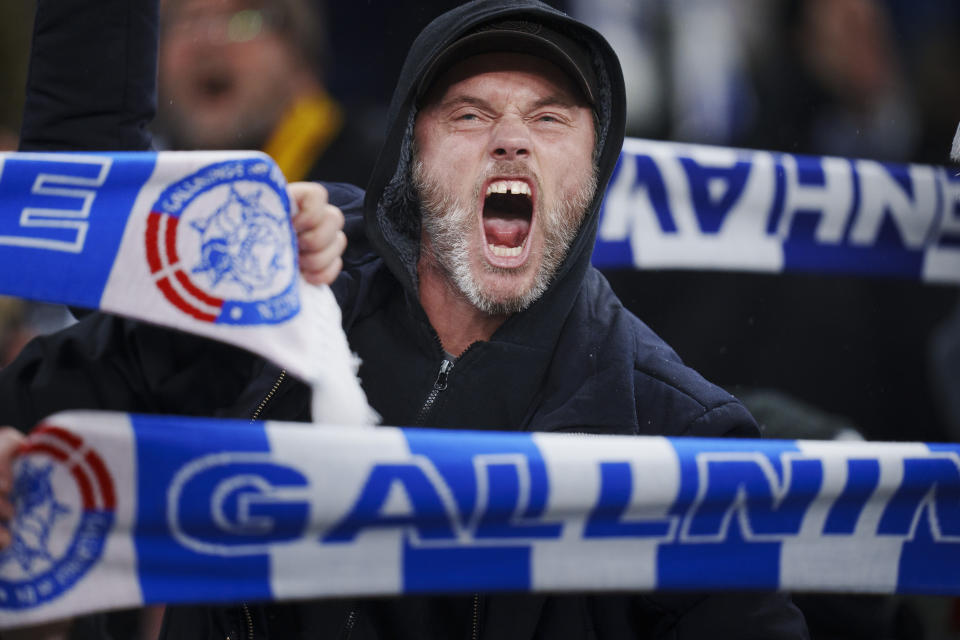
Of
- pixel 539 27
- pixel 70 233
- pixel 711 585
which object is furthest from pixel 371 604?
pixel 539 27

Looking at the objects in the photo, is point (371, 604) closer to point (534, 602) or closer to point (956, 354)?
point (534, 602)

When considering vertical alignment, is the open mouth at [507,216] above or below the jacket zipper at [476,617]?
above

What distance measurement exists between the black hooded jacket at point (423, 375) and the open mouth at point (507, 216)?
0.43 feet

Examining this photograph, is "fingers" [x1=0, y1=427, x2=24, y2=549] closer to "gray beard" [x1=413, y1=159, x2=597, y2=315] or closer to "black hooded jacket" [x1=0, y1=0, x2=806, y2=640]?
"black hooded jacket" [x1=0, y1=0, x2=806, y2=640]

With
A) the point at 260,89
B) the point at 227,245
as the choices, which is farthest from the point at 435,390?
the point at 260,89

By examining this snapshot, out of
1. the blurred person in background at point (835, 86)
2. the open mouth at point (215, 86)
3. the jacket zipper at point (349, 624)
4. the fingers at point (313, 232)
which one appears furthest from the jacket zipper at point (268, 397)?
the blurred person in background at point (835, 86)

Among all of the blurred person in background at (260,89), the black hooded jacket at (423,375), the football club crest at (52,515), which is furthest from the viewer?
the blurred person in background at (260,89)

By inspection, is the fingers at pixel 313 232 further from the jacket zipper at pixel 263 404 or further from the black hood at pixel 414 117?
the black hood at pixel 414 117

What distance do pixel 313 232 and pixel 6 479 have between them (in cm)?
56

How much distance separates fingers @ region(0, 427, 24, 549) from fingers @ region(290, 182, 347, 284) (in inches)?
18.9

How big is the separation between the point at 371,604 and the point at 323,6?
1.82 metres

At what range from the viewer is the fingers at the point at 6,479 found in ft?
5.08

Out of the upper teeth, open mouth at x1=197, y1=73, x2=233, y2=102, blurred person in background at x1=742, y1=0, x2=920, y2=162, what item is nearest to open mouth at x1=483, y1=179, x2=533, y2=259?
the upper teeth

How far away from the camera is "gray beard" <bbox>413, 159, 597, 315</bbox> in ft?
7.10
